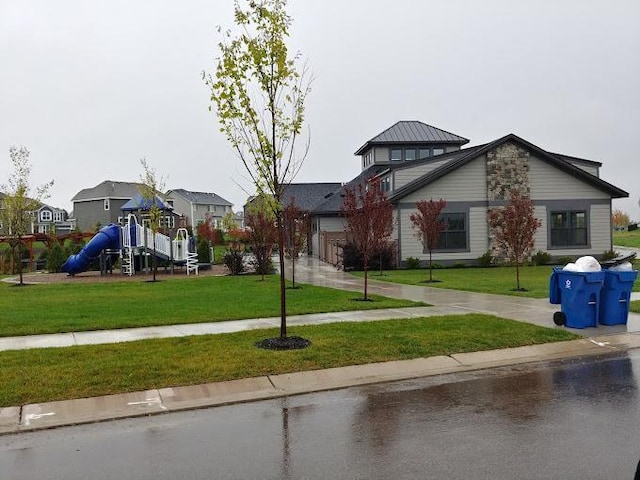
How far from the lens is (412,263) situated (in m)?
30.3

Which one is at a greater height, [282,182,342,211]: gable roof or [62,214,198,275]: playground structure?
[282,182,342,211]: gable roof

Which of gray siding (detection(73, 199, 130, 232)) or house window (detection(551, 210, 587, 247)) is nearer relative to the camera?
house window (detection(551, 210, 587, 247))

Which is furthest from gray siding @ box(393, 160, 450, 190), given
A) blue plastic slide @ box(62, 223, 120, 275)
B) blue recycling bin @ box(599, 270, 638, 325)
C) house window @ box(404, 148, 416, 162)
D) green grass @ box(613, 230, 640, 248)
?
green grass @ box(613, 230, 640, 248)

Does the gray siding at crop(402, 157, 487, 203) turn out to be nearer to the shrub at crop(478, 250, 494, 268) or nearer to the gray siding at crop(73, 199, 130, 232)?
the shrub at crop(478, 250, 494, 268)

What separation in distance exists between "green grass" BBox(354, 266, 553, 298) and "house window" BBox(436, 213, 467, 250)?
144 cm

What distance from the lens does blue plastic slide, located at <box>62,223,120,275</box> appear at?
28.8 m

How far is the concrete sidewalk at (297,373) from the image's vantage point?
6.86 metres

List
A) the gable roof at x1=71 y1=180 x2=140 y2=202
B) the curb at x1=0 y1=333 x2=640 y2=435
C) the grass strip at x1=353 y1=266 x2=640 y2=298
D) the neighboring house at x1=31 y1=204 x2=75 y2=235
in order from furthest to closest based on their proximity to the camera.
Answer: the neighboring house at x1=31 y1=204 x2=75 y2=235 → the gable roof at x1=71 y1=180 x2=140 y2=202 → the grass strip at x1=353 y1=266 x2=640 y2=298 → the curb at x1=0 y1=333 x2=640 y2=435

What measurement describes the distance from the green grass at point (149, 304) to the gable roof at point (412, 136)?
22.0m

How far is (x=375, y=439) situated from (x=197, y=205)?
94515 millimetres

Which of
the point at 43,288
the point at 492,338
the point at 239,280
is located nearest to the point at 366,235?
the point at 492,338

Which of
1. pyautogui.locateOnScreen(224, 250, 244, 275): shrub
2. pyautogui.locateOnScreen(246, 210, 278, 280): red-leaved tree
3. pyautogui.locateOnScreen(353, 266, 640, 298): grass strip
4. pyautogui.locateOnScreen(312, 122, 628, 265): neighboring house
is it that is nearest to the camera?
pyautogui.locateOnScreen(353, 266, 640, 298): grass strip

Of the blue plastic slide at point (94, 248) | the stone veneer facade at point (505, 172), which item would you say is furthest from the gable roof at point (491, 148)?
the blue plastic slide at point (94, 248)

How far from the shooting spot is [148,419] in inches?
263
